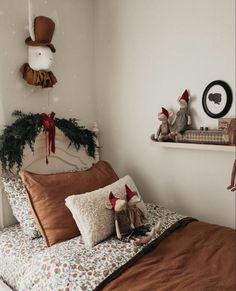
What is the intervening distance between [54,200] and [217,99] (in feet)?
2.66

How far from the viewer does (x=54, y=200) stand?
4.06ft

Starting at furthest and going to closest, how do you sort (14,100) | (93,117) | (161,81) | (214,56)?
(93,117)
(14,100)
(161,81)
(214,56)

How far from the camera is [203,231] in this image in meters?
1.16

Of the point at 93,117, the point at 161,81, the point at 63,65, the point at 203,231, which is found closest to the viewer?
the point at 203,231

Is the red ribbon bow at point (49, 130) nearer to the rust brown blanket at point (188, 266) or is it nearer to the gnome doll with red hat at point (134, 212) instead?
the gnome doll with red hat at point (134, 212)

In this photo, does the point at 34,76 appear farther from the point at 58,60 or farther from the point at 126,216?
the point at 126,216

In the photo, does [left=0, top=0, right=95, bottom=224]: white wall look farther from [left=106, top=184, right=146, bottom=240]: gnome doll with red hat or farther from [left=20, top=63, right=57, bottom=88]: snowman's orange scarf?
[left=106, top=184, right=146, bottom=240]: gnome doll with red hat

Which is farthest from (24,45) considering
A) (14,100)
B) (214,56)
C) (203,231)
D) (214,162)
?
(203,231)

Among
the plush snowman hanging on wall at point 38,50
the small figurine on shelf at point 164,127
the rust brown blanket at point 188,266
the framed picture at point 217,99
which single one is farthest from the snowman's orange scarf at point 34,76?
the rust brown blanket at point 188,266

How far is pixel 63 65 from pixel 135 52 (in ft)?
1.47

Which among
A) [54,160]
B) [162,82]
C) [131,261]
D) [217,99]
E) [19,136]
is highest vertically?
[162,82]

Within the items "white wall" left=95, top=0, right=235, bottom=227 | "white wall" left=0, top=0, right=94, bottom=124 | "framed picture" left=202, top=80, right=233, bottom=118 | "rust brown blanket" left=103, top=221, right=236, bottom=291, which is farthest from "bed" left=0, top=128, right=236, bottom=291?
"white wall" left=0, top=0, right=94, bottom=124

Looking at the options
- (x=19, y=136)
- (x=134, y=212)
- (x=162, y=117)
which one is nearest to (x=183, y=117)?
(x=162, y=117)

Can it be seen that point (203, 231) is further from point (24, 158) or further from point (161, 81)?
point (24, 158)
